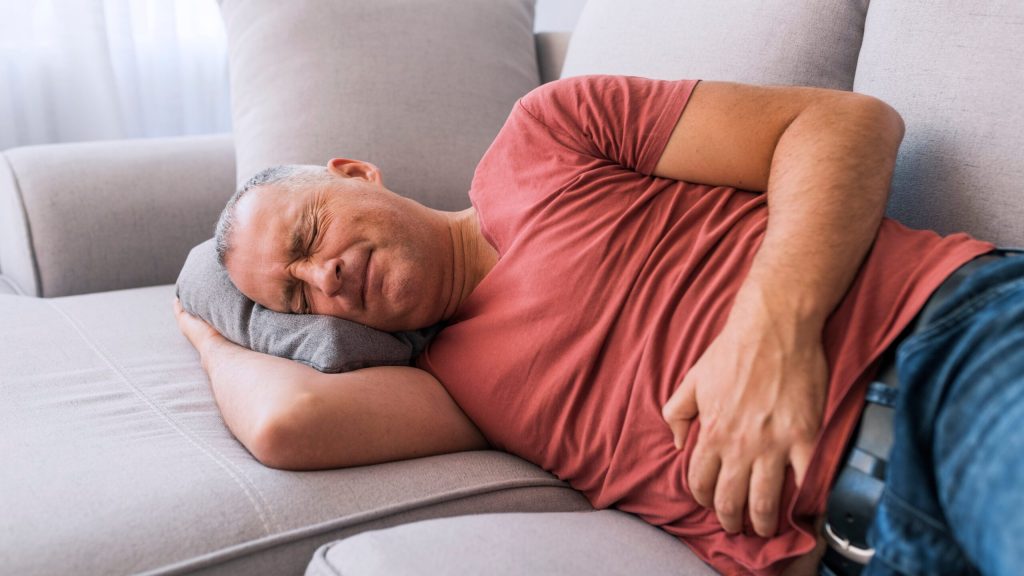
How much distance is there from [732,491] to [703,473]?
4 cm

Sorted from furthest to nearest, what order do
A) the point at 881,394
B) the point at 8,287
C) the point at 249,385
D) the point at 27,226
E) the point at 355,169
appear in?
the point at 8,287, the point at 27,226, the point at 355,169, the point at 249,385, the point at 881,394

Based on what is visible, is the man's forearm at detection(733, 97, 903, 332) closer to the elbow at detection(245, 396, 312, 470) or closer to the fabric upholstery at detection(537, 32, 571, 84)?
the elbow at detection(245, 396, 312, 470)

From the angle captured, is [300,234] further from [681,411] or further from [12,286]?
[12,286]

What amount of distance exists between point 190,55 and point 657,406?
2.15m

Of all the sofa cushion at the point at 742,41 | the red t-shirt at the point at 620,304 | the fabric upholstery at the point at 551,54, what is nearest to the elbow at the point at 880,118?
the red t-shirt at the point at 620,304

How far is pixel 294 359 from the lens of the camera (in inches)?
53.1

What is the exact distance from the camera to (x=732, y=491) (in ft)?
3.20

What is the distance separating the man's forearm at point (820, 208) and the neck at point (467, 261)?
18.4 inches

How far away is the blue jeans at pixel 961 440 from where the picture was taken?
73 centimetres

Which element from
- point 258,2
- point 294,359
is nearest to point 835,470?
point 294,359

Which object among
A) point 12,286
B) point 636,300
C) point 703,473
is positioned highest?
point 636,300

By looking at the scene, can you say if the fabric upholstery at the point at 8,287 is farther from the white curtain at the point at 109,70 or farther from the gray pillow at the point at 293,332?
the white curtain at the point at 109,70

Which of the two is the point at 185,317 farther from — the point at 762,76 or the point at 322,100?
the point at 762,76

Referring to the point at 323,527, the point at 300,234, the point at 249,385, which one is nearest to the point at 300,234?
the point at 300,234
